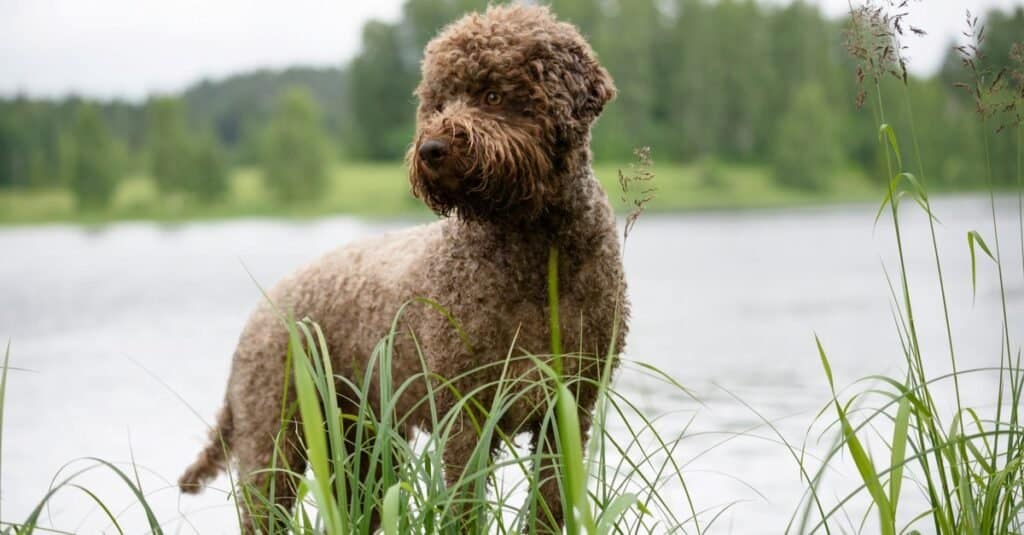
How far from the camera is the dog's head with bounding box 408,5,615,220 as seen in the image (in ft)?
8.52

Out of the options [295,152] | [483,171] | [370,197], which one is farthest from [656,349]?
[295,152]

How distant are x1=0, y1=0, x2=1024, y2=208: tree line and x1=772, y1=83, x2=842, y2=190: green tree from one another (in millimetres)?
67

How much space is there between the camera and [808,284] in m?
12.6

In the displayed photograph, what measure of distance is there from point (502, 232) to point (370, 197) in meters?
40.5

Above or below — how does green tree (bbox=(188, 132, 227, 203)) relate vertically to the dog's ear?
below

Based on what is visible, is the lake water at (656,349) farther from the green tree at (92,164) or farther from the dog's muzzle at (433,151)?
the green tree at (92,164)

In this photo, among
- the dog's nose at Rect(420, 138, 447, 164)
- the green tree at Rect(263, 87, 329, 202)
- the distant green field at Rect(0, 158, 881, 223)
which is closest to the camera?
the dog's nose at Rect(420, 138, 447, 164)

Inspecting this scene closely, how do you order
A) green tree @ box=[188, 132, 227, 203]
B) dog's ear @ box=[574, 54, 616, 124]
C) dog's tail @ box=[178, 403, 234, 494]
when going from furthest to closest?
green tree @ box=[188, 132, 227, 203] < dog's tail @ box=[178, 403, 234, 494] < dog's ear @ box=[574, 54, 616, 124]

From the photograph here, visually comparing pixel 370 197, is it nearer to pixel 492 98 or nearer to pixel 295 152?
pixel 295 152

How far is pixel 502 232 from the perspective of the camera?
300cm

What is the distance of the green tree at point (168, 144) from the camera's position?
49875 millimetres

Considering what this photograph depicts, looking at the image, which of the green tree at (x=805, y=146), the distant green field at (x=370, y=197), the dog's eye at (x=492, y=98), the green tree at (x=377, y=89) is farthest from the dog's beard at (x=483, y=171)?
the green tree at (x=377, y=89)

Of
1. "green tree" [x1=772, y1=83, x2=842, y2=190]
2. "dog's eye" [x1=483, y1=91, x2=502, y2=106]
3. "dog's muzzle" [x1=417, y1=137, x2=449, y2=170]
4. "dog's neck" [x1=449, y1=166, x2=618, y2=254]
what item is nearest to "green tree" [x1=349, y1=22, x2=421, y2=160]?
"green tree" [x1=772, y1=83, x2=842, y2=190]

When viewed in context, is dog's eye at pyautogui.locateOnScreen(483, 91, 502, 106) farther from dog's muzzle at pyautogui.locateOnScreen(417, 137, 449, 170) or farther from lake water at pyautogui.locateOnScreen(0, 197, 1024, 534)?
lake water at pyautogui.locateOnScreen(0, 197, 1024, 534)
